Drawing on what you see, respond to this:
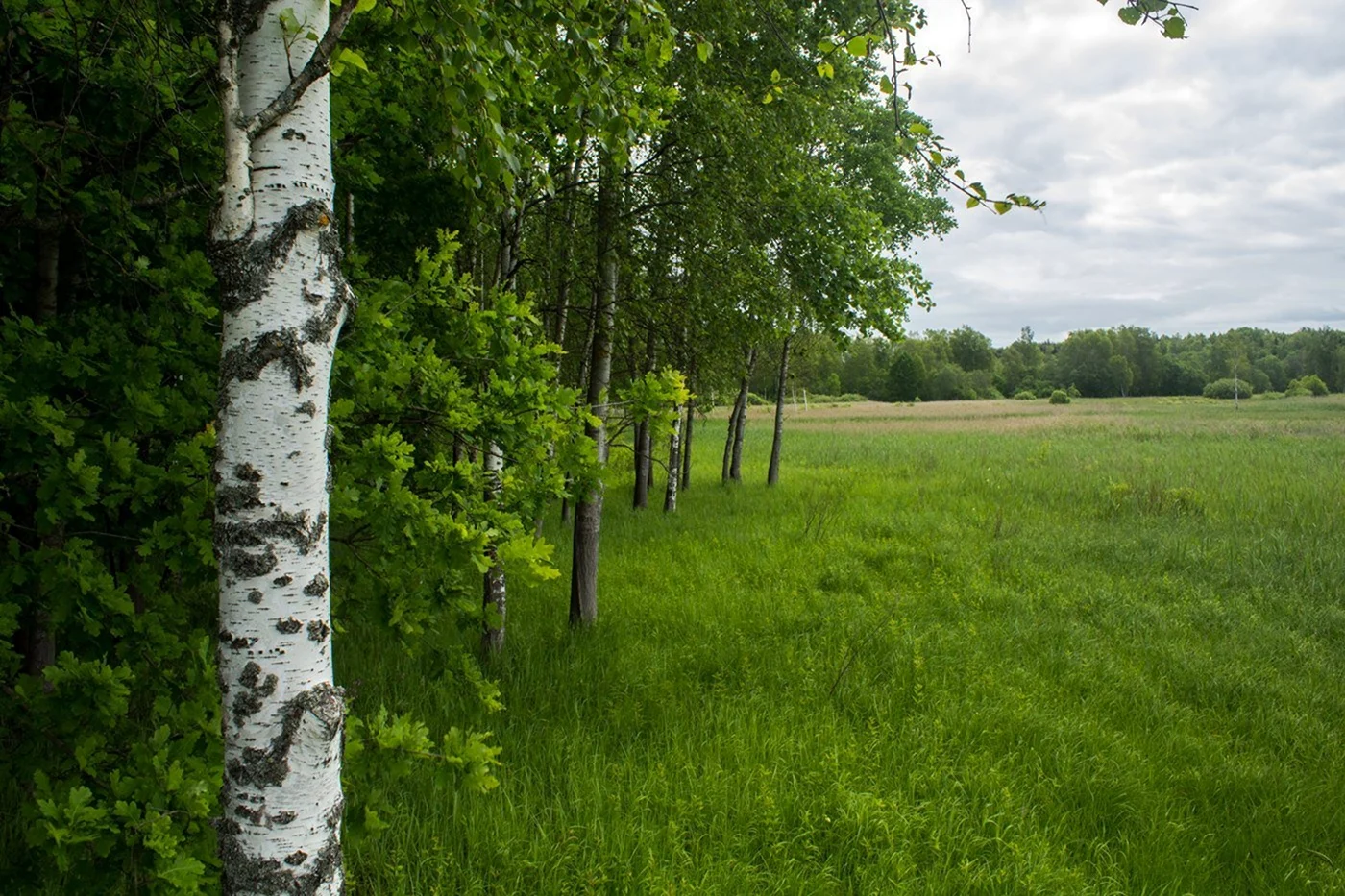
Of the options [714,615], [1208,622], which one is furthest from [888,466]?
[714,615]

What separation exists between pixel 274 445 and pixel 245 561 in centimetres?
28

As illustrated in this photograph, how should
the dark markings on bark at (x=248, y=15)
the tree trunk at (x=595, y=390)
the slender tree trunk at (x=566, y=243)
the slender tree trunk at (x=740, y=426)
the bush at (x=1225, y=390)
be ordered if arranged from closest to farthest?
the dark markings on bark at (x=248, y=15), the slender tree trunk at (x=566, y=243), the tree trunk at (x=595, y=390), the slender tree trunk at (x=740, y=426), the bush at (x=1225, y=390)

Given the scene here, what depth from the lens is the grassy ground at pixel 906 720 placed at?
3.72m

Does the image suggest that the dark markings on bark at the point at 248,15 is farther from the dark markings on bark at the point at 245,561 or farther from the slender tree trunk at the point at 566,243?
the slender tree trunk at the point at 566,243

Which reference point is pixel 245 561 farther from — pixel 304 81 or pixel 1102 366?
pixel 1102 366

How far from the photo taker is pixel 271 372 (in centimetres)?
165

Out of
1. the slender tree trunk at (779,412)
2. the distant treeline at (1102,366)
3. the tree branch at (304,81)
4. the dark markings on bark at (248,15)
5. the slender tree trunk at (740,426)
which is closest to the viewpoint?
the tree branch at (304,81)

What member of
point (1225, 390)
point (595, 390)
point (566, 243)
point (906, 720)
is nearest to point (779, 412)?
point (595, 390)

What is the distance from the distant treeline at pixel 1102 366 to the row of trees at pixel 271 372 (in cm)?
7757

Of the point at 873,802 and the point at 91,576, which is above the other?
the point at 91,576

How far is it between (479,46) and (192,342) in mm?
1758

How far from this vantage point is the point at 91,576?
2.56m

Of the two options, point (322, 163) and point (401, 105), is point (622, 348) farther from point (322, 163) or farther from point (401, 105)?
point (322, 163)

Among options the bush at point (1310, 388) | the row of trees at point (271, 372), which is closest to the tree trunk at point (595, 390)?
the row of trees at point (271, 372)
